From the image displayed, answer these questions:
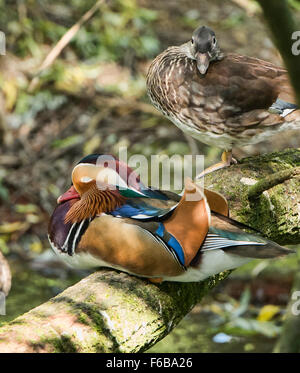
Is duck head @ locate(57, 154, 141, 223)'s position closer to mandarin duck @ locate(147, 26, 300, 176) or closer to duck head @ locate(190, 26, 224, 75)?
mandarin duck @ locate(147, 26, 300, 176)

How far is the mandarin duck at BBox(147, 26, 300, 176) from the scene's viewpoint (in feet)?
9.41

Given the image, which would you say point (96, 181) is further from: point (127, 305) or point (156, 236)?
point (127, 305)

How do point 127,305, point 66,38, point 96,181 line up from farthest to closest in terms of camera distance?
1. point 66,38
2. point 96,181
3. point 127,305

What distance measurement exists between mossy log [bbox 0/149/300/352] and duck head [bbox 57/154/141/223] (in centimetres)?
29

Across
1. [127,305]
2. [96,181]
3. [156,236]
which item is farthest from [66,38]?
[127,305]

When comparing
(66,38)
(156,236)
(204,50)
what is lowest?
(156,236)

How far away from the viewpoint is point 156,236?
6.75 feet

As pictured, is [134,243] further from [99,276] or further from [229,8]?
[229,8]

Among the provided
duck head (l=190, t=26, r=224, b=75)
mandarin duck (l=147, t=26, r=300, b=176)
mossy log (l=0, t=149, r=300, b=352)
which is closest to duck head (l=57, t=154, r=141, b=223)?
mossy log (l=0, t=149, r=300, b=352)

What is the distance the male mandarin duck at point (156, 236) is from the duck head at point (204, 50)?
0.86m

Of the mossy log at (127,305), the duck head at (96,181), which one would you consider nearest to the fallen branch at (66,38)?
the duck head at (96,181)

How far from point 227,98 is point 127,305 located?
1.30 meters

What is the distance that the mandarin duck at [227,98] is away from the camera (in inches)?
A: 113

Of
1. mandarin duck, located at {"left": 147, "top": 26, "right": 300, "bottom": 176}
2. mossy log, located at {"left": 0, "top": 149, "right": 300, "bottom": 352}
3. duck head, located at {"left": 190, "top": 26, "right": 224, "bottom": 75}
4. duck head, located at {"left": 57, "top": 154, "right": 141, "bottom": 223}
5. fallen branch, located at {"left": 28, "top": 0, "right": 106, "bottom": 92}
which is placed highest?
fallen branch, located at {"left": 28, "top": 0, "right": 106, "bottom": 92}
